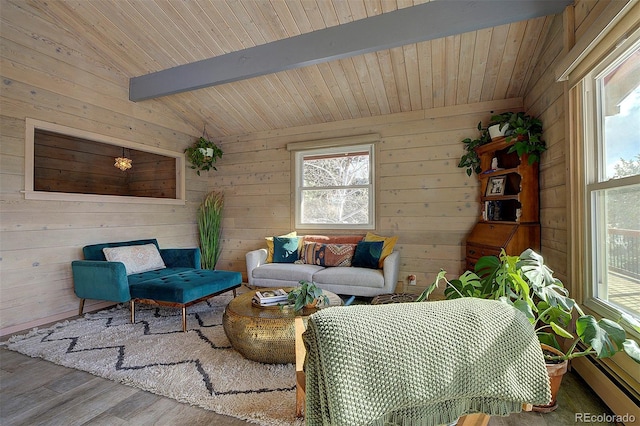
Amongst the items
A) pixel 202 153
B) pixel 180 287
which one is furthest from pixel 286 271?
pixel 202 153

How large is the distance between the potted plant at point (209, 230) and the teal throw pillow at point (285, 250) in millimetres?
1173

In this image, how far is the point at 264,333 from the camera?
1902 mm

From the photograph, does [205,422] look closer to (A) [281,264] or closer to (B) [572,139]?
(A) [281,264]

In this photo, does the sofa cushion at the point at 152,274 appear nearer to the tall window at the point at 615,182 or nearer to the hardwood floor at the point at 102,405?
the hardwood floor at the point at 102,405

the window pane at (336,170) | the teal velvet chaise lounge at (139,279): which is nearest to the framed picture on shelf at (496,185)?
the window pane at (336,170)

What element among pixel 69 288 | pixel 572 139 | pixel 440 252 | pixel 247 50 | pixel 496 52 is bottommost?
pixel 69 288

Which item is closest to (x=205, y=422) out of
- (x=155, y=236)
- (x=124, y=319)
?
(x=124, y=319)

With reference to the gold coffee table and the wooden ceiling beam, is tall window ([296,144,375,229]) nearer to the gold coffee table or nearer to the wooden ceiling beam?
the wooden ceiling beam

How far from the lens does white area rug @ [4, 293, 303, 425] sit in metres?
1.63

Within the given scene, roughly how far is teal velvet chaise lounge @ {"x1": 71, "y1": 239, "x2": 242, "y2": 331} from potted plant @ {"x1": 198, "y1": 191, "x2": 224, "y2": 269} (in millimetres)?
1019

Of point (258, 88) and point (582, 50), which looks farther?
point (258, 88)

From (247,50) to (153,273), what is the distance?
2.48 meters

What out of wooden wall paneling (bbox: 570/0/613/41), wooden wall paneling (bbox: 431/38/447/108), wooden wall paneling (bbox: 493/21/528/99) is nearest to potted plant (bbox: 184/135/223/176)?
wooden wall paneling (bbox: 431/38/447/108)

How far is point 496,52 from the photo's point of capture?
8.78 ft
